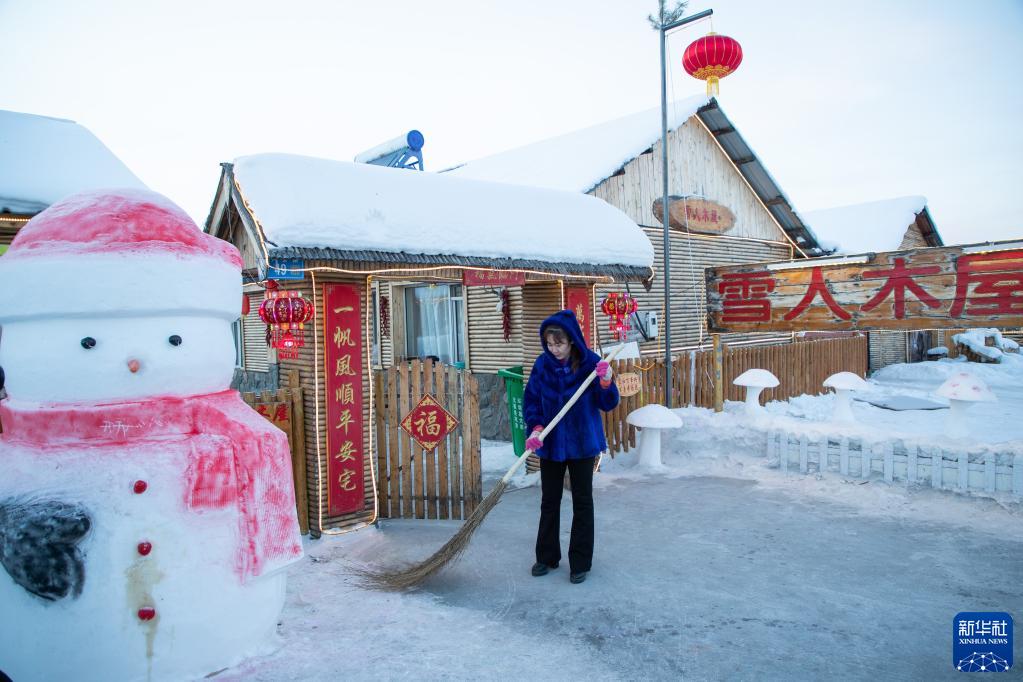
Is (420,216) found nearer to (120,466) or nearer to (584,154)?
(120,466)

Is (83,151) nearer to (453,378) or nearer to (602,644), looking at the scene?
(453,378)

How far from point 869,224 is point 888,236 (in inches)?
93.9

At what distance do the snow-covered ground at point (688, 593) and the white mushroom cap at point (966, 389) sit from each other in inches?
71.6

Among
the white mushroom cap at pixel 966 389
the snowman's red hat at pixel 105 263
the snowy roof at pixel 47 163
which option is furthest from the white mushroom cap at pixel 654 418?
the snowy roof at pixel 47 163

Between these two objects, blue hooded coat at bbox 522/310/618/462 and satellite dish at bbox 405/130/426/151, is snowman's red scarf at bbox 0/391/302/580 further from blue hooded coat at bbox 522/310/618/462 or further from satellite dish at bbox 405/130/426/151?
satellite dish at bbox 405/130/426/151

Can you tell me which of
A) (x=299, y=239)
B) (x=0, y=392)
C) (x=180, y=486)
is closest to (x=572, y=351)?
(x=299, y=239)

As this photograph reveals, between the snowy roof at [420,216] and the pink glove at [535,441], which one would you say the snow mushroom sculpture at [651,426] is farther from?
the pink glove at [535,441]

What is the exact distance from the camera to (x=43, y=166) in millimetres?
7020

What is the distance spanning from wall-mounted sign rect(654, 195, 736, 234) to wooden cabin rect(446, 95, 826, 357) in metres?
0.02

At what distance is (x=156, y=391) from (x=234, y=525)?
0.77 m

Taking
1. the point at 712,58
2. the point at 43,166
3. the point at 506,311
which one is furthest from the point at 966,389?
the point at 43,166

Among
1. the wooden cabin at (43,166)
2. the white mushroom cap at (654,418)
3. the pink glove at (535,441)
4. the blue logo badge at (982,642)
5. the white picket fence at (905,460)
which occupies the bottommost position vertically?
the blue logo badge at (982,642)

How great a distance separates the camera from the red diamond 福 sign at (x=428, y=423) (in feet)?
20.6

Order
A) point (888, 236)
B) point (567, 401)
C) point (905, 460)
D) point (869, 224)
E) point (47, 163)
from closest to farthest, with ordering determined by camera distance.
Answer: point (567, 401) → point (905, 460) → point (47, 163) → point (888, 236) → point (869, 224)
